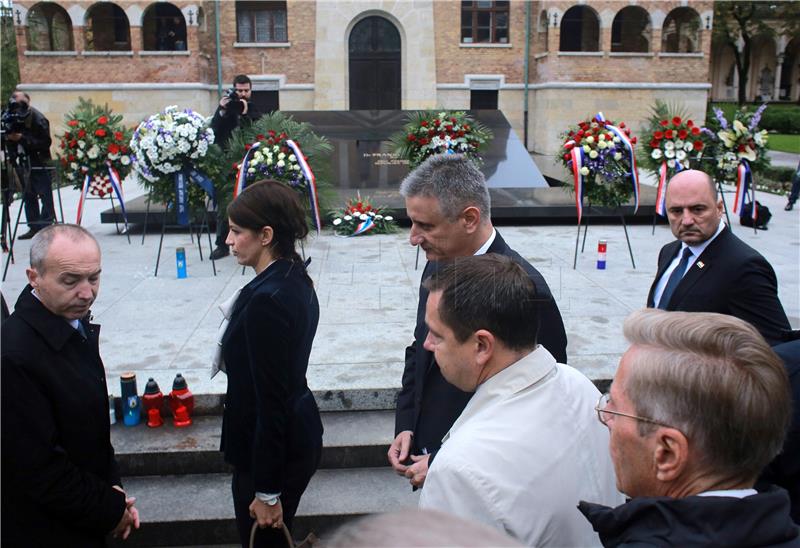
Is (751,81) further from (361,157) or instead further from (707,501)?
(707,501)

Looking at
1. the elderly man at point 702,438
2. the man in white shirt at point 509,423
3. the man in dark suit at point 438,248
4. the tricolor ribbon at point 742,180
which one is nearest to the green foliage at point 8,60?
the tricolor ribbon at point 742,180

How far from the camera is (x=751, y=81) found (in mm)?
53938

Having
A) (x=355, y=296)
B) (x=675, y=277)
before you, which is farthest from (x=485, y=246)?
(x=355, y=296)

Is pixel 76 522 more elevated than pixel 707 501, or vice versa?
pixel 707 501

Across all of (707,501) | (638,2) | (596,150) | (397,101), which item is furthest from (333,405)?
(638,2)

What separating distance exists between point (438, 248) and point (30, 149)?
8.87 meters

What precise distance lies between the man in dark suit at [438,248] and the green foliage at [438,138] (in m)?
6.57

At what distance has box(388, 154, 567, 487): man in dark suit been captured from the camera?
2568mm

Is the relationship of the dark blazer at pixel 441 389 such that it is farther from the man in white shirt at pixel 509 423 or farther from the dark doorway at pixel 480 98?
the dark doorway at pixel 480 98

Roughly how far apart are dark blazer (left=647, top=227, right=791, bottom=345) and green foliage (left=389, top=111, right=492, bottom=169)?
642 cm

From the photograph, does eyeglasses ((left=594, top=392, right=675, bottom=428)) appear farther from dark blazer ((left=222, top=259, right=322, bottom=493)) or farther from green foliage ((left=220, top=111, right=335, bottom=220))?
green foliage ((left=220, top=111, right=335, bottom=220))

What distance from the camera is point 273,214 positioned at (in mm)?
2670

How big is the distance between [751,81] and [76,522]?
6103cm

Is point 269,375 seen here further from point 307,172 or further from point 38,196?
point 38,196
